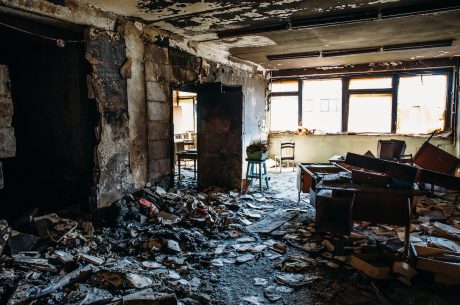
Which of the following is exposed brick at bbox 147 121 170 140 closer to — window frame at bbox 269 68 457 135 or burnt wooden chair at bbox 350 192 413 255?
burnt wooden chair at bbox 350 192 413 255

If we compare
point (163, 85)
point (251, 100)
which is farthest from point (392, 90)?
point (163, 85)

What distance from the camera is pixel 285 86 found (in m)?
10.7

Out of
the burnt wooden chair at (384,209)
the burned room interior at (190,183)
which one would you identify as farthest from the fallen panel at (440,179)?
A: the burnt wooden chair at (384,209)

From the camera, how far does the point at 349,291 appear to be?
2949 millimetres

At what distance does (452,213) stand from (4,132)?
6876 millimetres

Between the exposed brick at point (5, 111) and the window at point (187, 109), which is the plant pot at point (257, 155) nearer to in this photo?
the exposed brick at point (5, 111)

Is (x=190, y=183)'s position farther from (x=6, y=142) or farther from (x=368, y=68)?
(x=368, y=68)

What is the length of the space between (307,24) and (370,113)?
18.5 ft

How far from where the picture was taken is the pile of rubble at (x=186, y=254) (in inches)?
113

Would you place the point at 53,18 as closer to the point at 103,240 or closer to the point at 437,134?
the point at 103,240

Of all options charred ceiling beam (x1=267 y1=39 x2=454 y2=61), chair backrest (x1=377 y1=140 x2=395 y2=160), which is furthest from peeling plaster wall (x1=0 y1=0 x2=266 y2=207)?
chair backrest (x1=377 y1=140 x2=395 y2=160)

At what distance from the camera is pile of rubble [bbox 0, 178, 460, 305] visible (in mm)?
2863

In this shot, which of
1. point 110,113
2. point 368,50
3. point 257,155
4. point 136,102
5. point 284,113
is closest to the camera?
point 110,113

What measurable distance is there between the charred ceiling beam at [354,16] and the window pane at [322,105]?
527 cm
